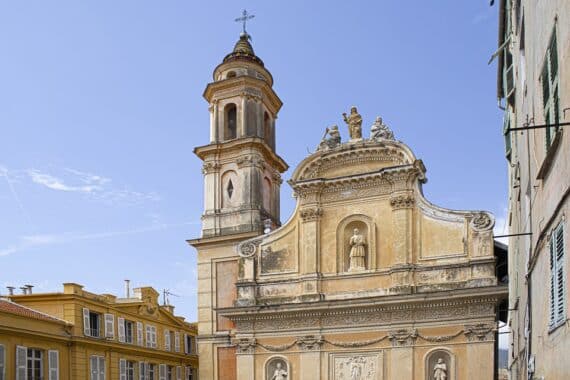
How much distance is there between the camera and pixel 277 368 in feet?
73.8

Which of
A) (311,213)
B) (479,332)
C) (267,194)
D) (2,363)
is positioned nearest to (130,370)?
(2,363)

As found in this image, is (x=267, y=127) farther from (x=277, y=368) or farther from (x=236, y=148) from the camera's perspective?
(x=277, y=368)

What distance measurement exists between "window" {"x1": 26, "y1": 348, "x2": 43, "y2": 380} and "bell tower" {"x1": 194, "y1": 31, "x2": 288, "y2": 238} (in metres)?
7.81

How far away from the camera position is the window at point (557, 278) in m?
4.59

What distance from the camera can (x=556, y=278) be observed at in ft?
15.9

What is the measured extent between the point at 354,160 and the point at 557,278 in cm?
1819

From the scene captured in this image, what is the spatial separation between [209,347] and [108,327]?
23.9 ft

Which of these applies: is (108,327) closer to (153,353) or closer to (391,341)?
(153,353)

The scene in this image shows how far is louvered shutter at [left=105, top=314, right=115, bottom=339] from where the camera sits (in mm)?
28922

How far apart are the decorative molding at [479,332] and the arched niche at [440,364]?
2.91ft

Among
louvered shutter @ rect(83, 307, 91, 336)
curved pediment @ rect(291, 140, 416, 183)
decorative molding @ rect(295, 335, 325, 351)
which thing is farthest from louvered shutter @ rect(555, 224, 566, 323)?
louvered shutter @ rect(83, 307, 91, 336)

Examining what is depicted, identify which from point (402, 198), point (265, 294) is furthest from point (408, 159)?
point (265, 294)

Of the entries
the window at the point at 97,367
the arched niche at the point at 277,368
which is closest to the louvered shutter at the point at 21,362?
the window at the point at 97,367

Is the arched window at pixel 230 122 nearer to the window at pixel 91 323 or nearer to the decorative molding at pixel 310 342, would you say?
the decorative molding at pixel 310 342
